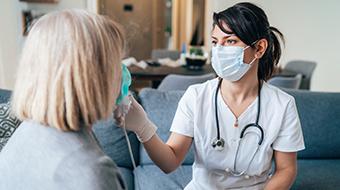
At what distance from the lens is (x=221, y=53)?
3.84 ft

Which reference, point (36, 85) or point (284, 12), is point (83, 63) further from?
point (284, 12)

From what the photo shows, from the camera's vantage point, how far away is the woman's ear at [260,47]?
44.4 inches

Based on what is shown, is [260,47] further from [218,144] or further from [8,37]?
[8,37]

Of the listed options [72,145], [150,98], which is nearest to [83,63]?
[72,145]

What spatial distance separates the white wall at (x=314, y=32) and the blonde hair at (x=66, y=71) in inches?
118

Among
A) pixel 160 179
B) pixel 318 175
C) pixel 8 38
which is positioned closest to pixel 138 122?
pixel 160 179

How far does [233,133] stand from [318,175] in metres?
0.79

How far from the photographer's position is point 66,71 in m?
0.64

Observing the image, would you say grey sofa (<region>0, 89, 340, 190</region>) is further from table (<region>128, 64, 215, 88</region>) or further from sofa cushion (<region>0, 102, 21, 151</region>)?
table (<region>128, 64, 215, 88</region>)

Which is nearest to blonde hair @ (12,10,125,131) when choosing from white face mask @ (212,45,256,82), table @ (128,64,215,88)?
white face mask @ (212,45,256,82)

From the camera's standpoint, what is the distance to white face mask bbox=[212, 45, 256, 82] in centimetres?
114

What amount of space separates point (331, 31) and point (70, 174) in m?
3.65

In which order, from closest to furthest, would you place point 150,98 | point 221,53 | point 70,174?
1. point 70,174
2. point 221,53
3. point 150,98

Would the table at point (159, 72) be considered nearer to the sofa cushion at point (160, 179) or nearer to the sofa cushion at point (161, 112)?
the sofa cushion at point (161, 112)
